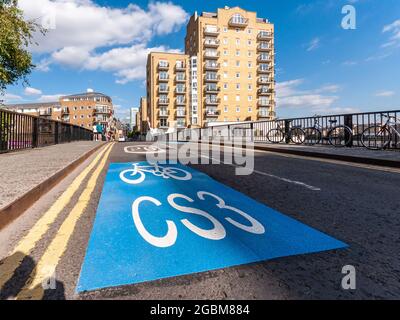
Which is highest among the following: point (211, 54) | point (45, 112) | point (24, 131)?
point (211, 54)

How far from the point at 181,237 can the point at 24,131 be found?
11.6 meters

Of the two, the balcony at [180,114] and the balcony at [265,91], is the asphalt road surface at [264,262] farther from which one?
A: the balcony at [265,91]

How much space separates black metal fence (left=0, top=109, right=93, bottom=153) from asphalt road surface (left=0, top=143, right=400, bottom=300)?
712cm

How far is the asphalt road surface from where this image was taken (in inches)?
64.6

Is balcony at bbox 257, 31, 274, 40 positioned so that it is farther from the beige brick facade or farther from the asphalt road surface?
the asphalt road surface

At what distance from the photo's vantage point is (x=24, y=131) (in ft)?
37.1

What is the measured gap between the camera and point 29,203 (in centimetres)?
346

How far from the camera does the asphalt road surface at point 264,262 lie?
1.64 metres

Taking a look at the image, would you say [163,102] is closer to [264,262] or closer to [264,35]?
[264,35]

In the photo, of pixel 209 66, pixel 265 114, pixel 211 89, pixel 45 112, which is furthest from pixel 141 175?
pixel 45 112

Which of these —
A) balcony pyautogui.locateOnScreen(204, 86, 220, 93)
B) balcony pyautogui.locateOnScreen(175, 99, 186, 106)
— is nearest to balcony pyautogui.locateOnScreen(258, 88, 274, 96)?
balcony pyautogui.locateOnScreen(204, 86, 220, 93)
